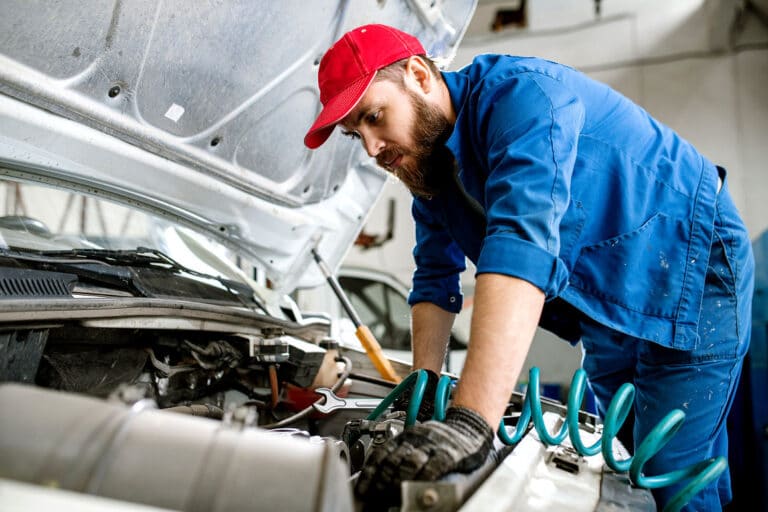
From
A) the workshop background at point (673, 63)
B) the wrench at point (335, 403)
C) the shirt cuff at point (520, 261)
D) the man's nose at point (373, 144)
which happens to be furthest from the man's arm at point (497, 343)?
the workshop background at point (673, 63)

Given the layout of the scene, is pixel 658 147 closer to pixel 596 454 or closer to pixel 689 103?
pixel 596 454

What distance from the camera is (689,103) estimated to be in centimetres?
497

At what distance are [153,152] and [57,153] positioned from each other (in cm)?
24

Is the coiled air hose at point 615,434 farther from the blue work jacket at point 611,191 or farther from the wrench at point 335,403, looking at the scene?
the wrench at point 335,403

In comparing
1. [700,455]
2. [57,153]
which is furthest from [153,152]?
[700,455]

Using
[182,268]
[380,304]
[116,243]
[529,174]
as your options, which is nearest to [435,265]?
[529,174]

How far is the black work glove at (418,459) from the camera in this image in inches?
27.9

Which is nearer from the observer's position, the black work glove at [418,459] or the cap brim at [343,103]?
the black work glove at [418,459]

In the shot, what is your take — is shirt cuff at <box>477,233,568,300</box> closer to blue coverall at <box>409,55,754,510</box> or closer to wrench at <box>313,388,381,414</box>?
blue coverall at <box>409,55,754,510</box>

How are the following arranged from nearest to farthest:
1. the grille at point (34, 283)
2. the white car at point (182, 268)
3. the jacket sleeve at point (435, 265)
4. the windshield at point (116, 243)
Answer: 1. the white car at point (182, 268)
2. the grille at point (34, 283)
3. the windshield at point (116, 243)
4. the jacket sleeve at point (435, 265)

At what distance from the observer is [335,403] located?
1514 mm

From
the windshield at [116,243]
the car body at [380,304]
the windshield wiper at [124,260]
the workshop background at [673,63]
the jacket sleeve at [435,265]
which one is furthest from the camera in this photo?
the workshop background at [673,63]

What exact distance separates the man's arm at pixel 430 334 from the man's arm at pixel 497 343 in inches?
22.4

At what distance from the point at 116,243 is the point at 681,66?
5.07 meters
